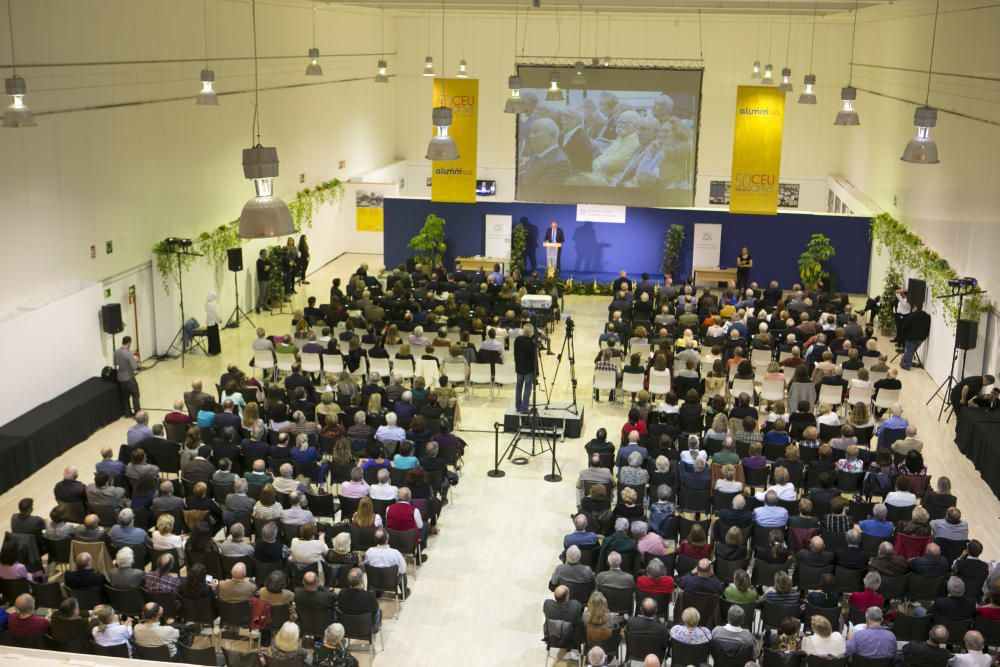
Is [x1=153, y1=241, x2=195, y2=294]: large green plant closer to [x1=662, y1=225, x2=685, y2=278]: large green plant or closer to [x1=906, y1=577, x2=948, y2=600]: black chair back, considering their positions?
[x1=662, y1=225, x2=685, y2=278]: large green plant

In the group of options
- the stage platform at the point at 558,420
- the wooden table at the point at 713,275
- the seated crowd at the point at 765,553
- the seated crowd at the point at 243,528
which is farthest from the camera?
the wooden table at the point at 713,275

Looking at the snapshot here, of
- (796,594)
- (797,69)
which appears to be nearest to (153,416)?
(796,594)

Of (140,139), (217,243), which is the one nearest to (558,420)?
(140,139)

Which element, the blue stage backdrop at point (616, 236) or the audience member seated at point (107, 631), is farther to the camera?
the blue stage backdrop at point (616, 236)

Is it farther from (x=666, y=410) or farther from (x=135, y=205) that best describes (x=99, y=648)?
(x=135, y=205)

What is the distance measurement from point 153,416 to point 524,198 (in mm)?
14358

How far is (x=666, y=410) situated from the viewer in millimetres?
14914

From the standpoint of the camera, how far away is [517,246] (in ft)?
93.2

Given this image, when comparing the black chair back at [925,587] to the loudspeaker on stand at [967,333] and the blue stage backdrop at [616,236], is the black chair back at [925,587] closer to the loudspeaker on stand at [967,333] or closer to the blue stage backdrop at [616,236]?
the loudspeaker on stand at [967,333]

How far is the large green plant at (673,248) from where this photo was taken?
91.5 feet

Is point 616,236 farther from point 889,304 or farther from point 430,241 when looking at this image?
point 889,304

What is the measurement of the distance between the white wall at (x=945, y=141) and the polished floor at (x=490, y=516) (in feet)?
8.24

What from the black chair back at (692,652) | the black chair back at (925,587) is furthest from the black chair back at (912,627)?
the black chair back at (692,652)

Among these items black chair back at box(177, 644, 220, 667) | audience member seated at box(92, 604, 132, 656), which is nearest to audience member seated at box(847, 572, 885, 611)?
black chair back at box(177, 644, 220, 667)
